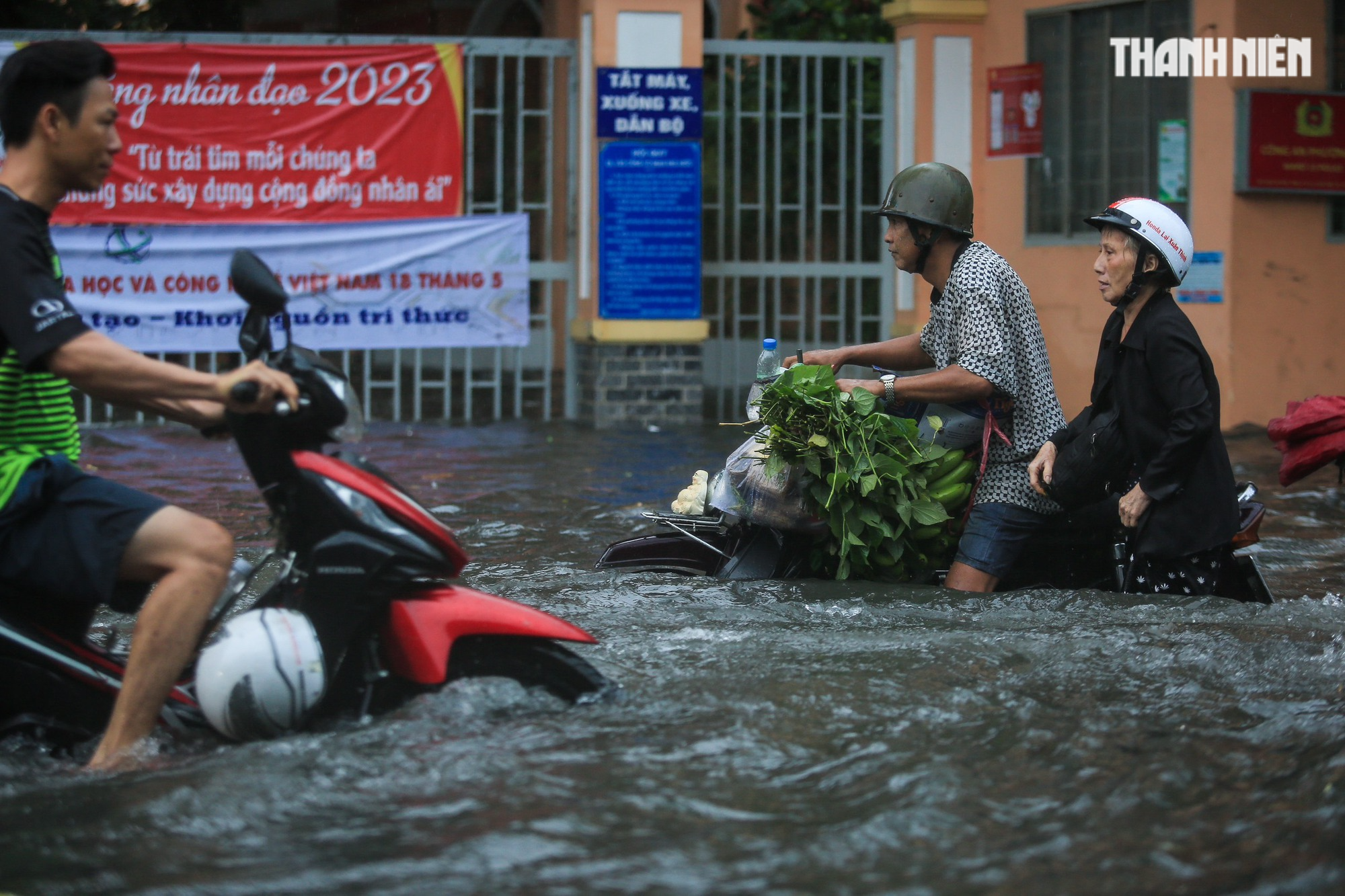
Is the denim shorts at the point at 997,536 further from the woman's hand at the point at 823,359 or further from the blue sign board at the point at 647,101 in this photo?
the blue sign board at the point at 647,101

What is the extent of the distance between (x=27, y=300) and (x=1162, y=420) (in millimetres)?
3486

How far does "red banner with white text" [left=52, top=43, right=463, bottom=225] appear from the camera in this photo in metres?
11.4

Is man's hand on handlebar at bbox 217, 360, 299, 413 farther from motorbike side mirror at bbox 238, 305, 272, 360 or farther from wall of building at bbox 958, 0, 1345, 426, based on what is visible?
wall of building at bbox 958, 0, 1345, 426

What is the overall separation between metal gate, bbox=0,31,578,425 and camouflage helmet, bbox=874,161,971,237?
6.97m

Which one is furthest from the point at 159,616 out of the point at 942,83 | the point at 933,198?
the point at 942,83

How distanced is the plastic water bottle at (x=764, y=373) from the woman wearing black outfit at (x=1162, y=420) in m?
1.02

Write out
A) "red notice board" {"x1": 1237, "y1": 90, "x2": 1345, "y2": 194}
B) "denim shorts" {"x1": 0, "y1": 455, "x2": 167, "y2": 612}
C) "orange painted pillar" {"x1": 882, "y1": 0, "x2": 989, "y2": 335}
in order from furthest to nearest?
"orange painted pillar" {"x1": 882, "y1": 0, "x2": 989, "y2": 335}, "red notice board" {"x1": 1237, "y1": 90, "x2": 1345, "y2": 194}, "denim shorts" {"x1": 0, "y1": 455, "x2": 167, "y2": 612}

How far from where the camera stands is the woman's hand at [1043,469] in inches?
197

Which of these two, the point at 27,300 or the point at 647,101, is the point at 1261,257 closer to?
the point at 647,101

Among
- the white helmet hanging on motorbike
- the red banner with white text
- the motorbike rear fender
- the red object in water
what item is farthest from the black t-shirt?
the red banner with white text

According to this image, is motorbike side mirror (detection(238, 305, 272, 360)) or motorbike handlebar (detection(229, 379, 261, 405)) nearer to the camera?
motorbike handlebar (detection(229, 379, 261, 405))

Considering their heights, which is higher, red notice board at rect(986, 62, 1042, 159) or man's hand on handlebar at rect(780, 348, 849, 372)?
red notice board at rect(986, 62, 1042, 159)

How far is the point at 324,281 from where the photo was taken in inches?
467

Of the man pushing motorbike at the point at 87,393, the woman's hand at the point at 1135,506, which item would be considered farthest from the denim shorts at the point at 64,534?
the woman's hand at the point at 1135,506
